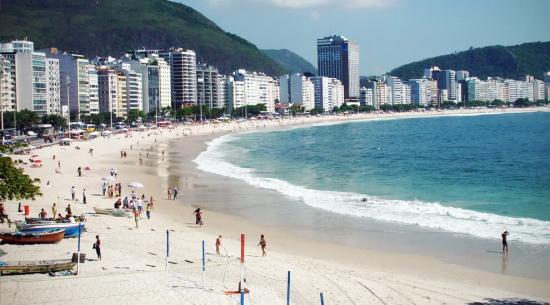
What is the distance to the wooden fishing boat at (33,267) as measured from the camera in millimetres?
13102

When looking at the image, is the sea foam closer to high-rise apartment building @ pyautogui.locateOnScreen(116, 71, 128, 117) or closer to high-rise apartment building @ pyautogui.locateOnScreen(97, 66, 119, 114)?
high-rise apartment building @ pyautogui.locateOnScreen(97, 66, 119, 114)

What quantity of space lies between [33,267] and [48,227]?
12.7 ft

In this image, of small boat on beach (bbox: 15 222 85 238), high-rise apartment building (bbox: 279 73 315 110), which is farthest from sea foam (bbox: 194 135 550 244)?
high-rise apartment building (bbox: 279 73 315 110)

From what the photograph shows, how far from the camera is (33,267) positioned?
523 inches

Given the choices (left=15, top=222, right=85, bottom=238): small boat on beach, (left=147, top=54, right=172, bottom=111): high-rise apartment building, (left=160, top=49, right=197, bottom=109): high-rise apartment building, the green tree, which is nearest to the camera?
the green tree

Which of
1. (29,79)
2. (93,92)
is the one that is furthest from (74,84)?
(29,79)

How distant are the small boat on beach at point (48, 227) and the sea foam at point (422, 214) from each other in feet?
34.4

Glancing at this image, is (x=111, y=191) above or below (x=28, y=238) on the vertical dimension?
above

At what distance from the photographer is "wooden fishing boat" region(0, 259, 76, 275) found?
13102 mm

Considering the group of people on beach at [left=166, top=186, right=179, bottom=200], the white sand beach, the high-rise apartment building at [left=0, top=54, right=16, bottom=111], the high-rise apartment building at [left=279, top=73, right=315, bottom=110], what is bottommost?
the white sand beach

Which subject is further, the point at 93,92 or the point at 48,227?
the point at 93,92

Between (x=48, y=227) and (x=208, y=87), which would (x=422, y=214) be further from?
(x=208, y=87)

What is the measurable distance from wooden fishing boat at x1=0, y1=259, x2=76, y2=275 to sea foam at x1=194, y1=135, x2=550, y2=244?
12231 mm

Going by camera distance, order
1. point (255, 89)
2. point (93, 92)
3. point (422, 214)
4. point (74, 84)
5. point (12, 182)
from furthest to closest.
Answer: point (255, 89), point (93, 92), point (74, 84), point (422, 214), point (12, 182)
